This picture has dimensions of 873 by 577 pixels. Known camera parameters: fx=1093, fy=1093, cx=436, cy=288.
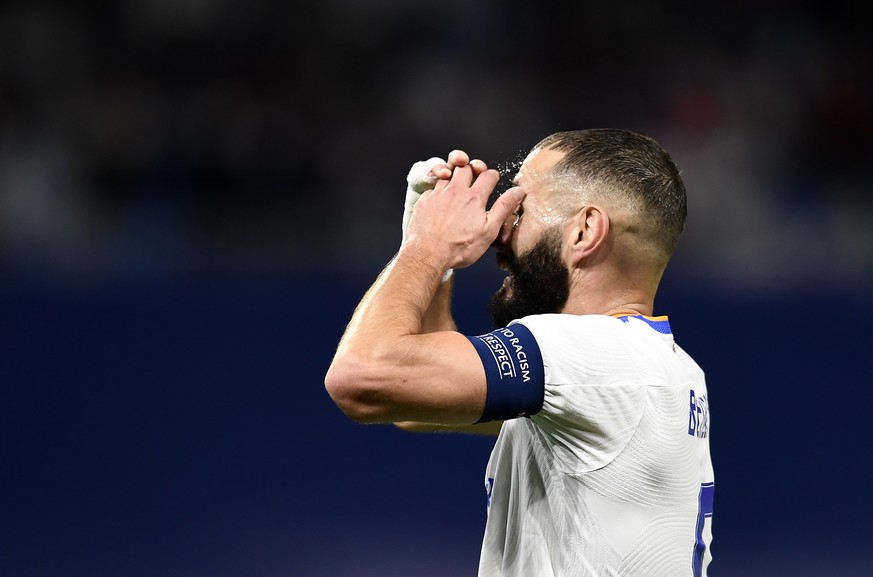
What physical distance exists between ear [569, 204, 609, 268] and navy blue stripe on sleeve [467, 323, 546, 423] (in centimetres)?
31

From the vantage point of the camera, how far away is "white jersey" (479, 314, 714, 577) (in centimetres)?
205

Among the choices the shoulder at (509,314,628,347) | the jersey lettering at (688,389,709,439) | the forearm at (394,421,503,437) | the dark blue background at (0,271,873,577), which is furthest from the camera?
the dark blue background at (0,271,873,577)

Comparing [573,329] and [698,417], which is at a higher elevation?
[573,329]

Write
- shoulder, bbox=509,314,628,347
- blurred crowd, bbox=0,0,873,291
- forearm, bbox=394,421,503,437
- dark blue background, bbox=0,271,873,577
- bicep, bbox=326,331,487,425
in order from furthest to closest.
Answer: blurred crowd, bbox=0,0,873,291
dark blue background, bbox=0,271,873,577
forearm, bbox=394,421,503,437
shoulder, bbox=509,314,628,347
bicep, bbox=326,331,487,425

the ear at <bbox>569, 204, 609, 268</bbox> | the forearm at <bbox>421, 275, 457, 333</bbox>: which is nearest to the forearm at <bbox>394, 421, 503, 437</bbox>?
the forearm at <bbox>421, 275, 457, 333</bbox>

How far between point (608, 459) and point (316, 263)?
3699mm

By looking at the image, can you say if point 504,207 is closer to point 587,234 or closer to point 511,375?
point 587,234

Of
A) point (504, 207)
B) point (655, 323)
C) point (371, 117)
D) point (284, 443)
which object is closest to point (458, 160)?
point (504, 207)

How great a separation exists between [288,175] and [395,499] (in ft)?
6.77

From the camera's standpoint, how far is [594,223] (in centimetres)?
225

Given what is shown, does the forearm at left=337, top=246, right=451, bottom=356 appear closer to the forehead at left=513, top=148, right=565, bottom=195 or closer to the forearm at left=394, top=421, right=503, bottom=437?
the forehead at left=513, top=148, right=565, bottom=195

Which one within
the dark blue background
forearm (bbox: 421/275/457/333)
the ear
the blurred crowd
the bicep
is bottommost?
the dark blue background

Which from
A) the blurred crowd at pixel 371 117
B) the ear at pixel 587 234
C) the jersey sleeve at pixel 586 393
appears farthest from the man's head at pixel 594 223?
the blurred crowd at pixel 371 117

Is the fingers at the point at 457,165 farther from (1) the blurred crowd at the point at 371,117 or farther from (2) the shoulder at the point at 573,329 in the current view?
(1) the blurred crowd at the point at 371,117
